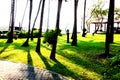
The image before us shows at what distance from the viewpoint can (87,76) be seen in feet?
44.5

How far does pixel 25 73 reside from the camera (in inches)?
552

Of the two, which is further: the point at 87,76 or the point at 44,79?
the point at 87,76

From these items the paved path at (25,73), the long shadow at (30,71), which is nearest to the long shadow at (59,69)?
the paved path at (25,73)

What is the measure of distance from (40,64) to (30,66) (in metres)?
0.84

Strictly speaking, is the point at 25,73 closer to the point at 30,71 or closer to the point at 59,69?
the point at 30,71

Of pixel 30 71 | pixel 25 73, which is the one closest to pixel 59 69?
pixel 30 71

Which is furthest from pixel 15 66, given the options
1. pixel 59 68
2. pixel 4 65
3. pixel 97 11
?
pixel 97 11

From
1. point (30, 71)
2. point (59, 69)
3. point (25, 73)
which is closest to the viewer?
point (25, 73)

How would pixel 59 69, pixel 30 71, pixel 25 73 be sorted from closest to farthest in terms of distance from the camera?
pixel 25 73, pixel 30 71, pixel 59 69

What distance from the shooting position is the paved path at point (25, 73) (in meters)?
12.9

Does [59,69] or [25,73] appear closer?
[25,73]

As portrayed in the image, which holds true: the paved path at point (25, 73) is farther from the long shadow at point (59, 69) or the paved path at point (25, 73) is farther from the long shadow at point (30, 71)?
the long shadow at point (59, 69)

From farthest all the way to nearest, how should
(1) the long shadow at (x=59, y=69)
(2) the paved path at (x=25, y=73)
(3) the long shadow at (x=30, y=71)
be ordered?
(1) the long shadow at (x=59, y=69) < (3) the long shadow at (x=30, y=71) < (2) the paved path at (x=25, y=73)

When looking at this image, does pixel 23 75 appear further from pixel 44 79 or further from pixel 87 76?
pixel 87 76
